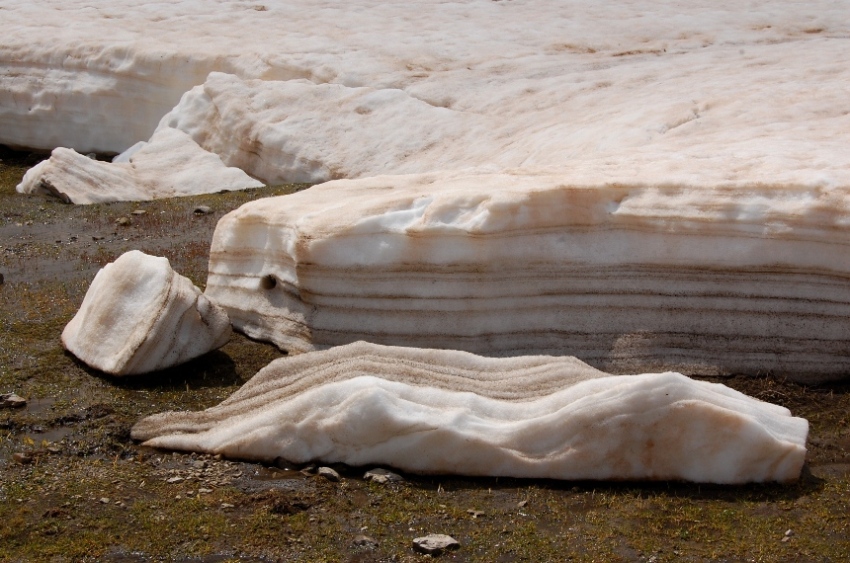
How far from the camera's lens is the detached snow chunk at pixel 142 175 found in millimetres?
10688

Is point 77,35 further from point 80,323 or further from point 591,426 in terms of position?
point 591,426

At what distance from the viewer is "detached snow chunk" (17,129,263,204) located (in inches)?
421

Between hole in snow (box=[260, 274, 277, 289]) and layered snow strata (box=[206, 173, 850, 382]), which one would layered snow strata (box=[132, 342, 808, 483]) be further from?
hole in snow (box=[260, 274, 277, 289])

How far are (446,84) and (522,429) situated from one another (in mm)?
6967

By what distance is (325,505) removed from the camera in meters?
4.94

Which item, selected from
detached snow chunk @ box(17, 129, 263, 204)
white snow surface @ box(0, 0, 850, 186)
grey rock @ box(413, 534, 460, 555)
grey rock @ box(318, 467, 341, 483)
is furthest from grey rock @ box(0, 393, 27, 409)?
detached snow chunk @ box(17, 129, 263, 204)

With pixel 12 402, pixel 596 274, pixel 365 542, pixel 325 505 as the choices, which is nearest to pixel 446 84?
pixel 596 274

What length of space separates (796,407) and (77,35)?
10970 millimetres

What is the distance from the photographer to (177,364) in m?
6.42

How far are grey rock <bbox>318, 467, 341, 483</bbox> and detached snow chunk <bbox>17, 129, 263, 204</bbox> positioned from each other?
6.05 m

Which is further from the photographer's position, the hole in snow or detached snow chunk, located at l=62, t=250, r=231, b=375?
the hole in snow

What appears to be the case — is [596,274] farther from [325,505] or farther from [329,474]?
[325,505]

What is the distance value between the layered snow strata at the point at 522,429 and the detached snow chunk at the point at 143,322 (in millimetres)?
784

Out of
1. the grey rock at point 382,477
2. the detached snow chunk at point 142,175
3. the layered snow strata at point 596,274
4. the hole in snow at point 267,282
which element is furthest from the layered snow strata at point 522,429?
the detached snow chunk at point 142,175
